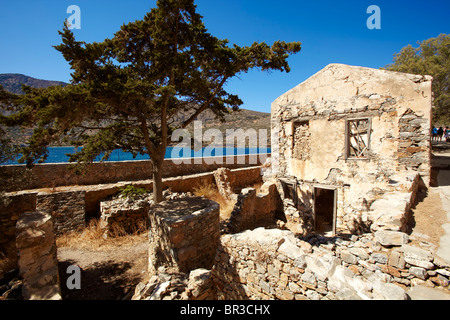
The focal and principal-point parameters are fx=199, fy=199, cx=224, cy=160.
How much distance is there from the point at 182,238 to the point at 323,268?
130 inches

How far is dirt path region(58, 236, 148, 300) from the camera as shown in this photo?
16.5ft

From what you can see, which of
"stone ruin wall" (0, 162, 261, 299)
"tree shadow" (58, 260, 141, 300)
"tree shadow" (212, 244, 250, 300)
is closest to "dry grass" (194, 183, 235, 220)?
"stone ruin wall" (0, 162, 261, 299)

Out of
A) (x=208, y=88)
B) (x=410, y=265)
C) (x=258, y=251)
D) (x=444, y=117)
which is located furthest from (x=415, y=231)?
(x=444, y=117)

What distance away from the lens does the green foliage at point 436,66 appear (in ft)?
48.3

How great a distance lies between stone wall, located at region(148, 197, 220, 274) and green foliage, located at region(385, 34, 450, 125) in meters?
19.3

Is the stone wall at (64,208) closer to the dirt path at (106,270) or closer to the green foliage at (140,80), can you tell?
the dirt path at (106,270)

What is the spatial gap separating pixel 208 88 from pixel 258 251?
19.3 feet

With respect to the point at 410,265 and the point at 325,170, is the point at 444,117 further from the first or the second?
the point at 410,265

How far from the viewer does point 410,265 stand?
114 inches

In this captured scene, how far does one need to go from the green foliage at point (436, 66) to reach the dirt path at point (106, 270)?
2157cm

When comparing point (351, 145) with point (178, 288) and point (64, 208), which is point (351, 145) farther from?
point (64, 208)

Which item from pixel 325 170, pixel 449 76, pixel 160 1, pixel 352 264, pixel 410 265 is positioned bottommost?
pixel 352 264

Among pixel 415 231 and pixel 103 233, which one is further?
pixel 103 233
